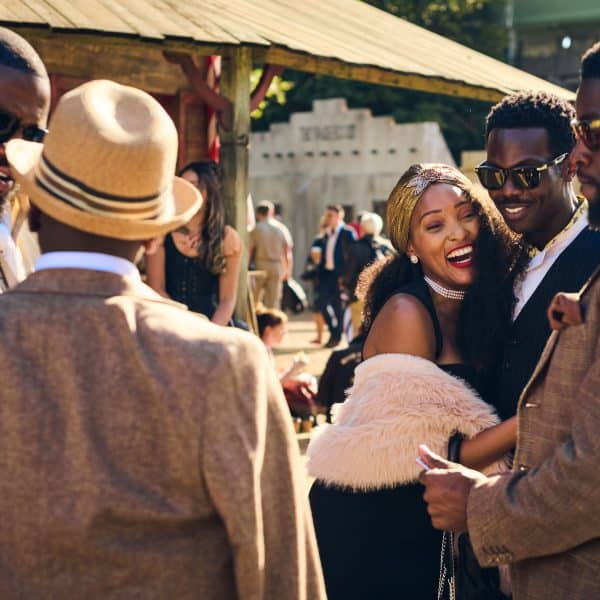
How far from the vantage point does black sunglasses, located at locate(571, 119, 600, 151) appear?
2.55 metres

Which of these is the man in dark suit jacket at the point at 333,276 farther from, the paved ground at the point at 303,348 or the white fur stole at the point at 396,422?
the white fur stole at the point at 396,422

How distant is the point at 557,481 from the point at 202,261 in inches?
183

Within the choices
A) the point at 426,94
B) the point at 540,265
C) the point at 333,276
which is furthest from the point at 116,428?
the point at 426,94

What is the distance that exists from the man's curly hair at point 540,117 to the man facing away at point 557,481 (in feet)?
3.30

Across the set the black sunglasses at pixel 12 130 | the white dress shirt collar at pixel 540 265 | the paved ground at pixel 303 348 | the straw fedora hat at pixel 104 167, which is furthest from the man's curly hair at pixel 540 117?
the paved ground at pixel 303 348

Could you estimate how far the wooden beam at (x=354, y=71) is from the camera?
8.98 metres

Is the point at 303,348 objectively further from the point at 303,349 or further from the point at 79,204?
the point at 79,204

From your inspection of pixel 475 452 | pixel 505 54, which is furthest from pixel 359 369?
pixel 505 54

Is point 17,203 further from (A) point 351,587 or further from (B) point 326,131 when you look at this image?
(B) point 326,131

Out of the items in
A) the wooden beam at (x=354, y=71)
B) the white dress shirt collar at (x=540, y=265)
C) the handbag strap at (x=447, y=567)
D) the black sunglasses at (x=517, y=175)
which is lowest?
the handbag strap at (x=447, y=567)

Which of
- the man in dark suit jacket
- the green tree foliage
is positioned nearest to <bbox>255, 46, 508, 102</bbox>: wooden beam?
the man in dark suit jacket

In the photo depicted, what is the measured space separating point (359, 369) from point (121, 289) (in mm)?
1415

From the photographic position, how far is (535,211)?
11.8 feet

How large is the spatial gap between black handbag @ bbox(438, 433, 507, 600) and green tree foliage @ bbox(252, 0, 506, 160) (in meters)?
26.1
